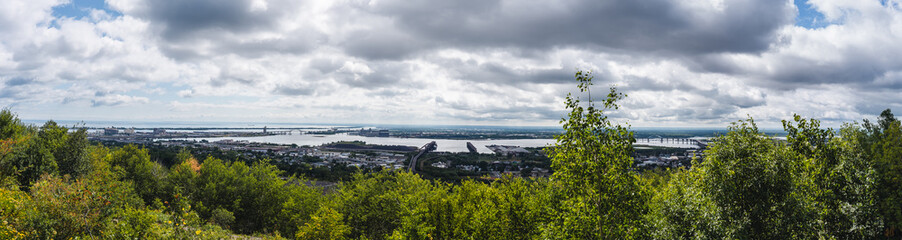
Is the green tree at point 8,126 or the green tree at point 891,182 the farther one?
the green tree at point 8,126

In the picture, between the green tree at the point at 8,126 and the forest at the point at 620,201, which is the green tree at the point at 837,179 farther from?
the green tree at the point at 8,126

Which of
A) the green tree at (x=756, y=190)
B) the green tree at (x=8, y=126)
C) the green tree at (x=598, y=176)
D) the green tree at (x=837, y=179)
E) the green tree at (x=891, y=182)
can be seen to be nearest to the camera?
the green tree at (x=598, y=176)

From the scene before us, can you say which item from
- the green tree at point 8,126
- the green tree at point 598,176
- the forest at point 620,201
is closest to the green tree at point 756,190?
the forest at point 620,201

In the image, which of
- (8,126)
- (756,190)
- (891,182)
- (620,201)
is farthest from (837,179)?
(8,126)

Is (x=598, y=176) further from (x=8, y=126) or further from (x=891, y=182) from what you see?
(x=8, y=126)

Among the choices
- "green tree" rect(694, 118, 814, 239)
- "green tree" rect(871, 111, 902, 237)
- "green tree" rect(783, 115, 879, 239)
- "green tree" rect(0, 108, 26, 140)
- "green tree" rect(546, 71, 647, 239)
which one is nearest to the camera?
"green tree" rect(546, 71, 647, 239)

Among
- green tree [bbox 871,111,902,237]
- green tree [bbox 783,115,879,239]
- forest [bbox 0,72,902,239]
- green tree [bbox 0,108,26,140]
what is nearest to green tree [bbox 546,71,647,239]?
forest [bbox 0,72,902,239]

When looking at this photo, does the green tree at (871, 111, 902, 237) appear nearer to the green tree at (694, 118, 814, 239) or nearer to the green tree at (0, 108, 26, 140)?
the green tree at (694, 118, 814, 239)

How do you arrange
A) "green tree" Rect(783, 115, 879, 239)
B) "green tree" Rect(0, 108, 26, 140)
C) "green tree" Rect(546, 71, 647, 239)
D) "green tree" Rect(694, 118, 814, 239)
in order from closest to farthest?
"green tree" Rect(546, 71, 647, 239), "green tree" Rect(694, 118, 814, 239), "green tree" Rect(783, 115, 879, 239), "green tree" Rect(0, 108, 26, 140)

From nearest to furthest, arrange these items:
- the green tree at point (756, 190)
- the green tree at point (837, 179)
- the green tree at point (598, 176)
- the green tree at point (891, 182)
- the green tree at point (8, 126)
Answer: the green tree at point (598, 176)
the green tree at point (756, 190)
the green tree at point (837, 179)
the green tree at point (891, 182)
the green tree at point (8, 126)
